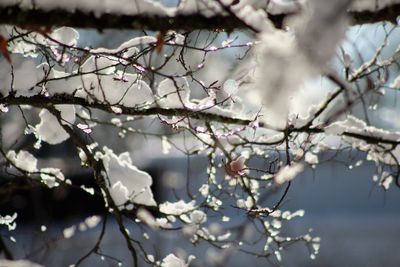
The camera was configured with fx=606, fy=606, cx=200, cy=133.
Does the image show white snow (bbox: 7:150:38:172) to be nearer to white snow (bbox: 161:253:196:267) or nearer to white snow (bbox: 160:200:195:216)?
white snow (bbox: 160:200:195:216)

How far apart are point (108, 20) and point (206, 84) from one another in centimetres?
190

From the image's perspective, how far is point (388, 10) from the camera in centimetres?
199

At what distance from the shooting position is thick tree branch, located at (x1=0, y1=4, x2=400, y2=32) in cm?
185

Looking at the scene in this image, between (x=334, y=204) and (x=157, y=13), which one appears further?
(x=334, y=204)

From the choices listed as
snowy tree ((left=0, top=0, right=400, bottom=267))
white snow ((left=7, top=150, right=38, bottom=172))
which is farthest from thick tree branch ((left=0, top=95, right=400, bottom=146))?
white snow ((left=7, top=150, right=38, bottom=172))

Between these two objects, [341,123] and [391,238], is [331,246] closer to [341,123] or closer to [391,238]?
[391,238]

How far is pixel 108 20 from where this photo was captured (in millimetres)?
1880

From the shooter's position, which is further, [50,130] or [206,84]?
[50,130]

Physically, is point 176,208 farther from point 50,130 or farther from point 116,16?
point 116,16

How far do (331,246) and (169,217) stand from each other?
7.36m

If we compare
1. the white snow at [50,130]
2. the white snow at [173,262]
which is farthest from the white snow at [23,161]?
the white snow at [173,262]

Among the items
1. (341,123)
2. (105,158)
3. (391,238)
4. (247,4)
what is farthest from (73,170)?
(247,4)

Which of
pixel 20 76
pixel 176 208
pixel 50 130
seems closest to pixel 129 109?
pixel 20 76

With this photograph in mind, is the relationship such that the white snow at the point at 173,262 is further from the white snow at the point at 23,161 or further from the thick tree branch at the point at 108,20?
the thick tree branch at the point at 108,20
